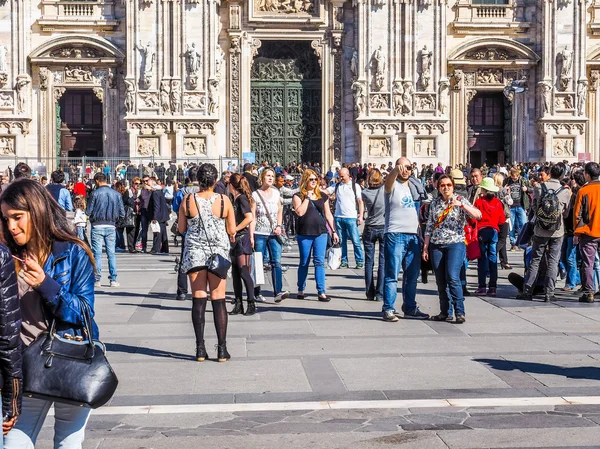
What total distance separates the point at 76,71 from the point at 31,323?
3305 centimetres

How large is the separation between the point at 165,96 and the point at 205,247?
26.6 m

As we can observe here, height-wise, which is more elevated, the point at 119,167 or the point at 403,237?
the point at 119,167

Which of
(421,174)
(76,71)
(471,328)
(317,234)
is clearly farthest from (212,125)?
(471,328)

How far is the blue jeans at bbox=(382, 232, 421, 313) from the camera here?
13.9 meters

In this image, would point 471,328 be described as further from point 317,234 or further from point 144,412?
Result: point 144,412

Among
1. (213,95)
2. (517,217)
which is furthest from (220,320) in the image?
(213,95)

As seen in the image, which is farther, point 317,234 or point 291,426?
point 317,234

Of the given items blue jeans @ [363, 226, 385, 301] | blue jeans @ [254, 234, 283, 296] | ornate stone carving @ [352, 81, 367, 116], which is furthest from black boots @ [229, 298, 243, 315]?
ornate stone carving @ [352, 81, 367, 116]

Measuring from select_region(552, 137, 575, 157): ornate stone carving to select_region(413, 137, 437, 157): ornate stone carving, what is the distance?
4.23m

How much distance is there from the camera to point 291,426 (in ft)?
27.3

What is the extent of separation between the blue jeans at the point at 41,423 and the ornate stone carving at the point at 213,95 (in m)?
31.9

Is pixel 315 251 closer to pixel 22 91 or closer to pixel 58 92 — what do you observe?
pixel 22 91

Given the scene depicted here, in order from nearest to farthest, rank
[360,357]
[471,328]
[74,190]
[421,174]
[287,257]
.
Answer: [360,357] < [471,328] < [287,257] < [74,190] < [421,174]

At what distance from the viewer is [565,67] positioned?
1518 inches
